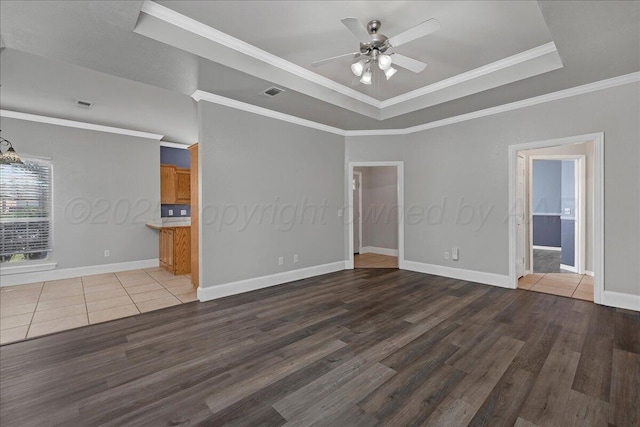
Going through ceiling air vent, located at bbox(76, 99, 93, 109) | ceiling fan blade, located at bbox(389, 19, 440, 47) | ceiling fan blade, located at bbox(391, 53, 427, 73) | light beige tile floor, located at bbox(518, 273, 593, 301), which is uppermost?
ceiling air vent, located at bbox(76, 99, 93, 109)

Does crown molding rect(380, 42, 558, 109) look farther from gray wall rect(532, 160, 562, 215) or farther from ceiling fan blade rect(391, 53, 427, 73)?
gray wall rect(532, 160, 562, 215)

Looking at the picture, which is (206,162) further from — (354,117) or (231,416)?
(231,416)

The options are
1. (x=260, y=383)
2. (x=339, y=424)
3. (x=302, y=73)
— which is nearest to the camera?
(x=339, y=424)

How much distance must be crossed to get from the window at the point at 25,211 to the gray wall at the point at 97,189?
0.47 ft

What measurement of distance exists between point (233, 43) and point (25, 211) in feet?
16.1

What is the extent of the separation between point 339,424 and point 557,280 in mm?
4849

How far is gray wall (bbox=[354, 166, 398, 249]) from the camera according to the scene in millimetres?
7145

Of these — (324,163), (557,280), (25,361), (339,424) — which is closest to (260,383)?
(339,424)

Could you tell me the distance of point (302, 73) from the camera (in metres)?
3.55

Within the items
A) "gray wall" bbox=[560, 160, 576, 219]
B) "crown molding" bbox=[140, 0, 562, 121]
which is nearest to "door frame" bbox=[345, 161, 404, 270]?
"crown molding" bbox=[140, 0, 562, 121]

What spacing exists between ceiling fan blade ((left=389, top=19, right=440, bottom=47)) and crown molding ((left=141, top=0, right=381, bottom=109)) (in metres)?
1.48

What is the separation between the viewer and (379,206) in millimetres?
7535

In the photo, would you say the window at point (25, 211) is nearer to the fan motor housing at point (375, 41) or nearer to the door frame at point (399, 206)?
the door frame at point (399, 206)

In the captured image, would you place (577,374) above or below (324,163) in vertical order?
below
